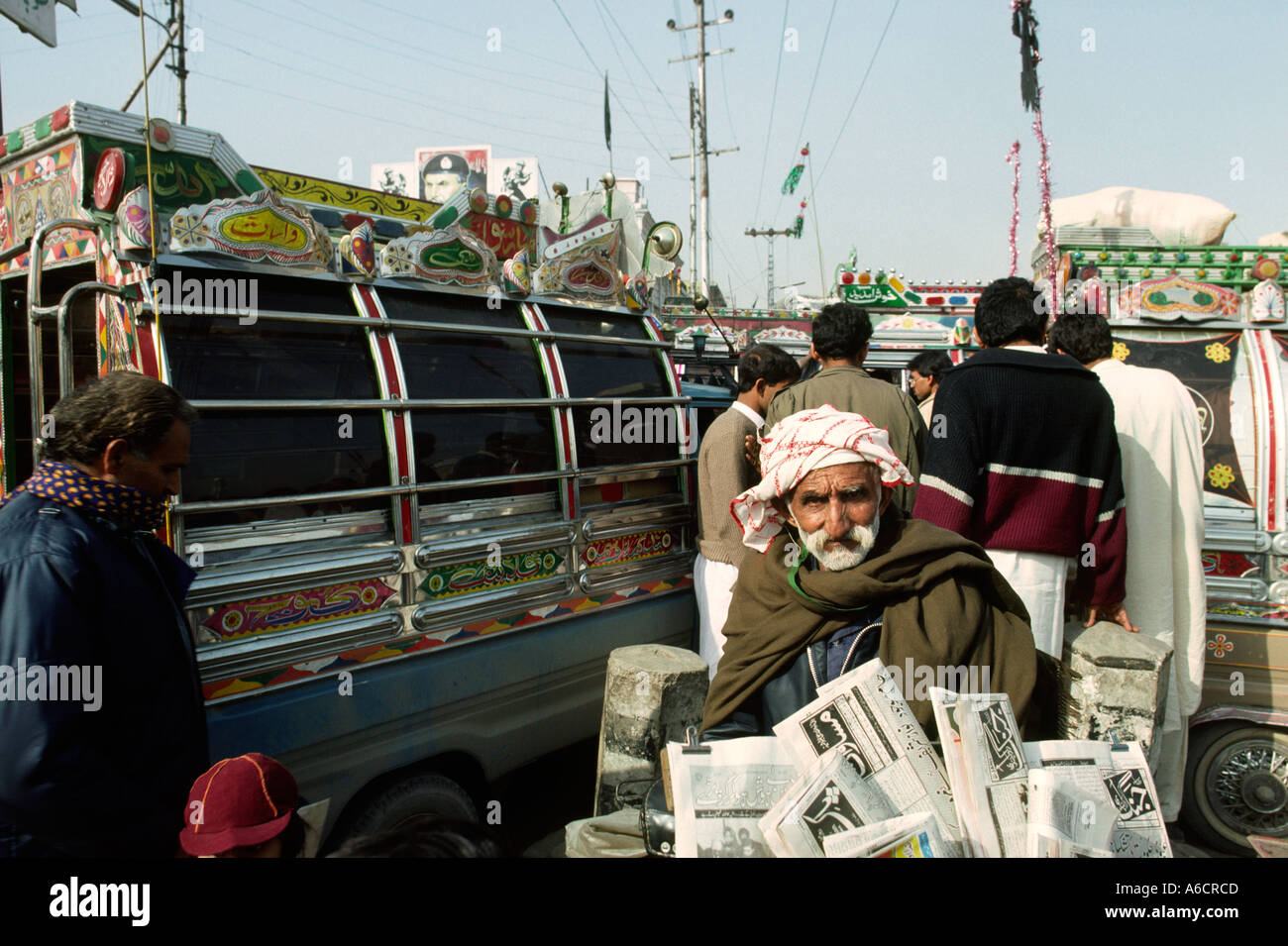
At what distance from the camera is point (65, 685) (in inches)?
63.7

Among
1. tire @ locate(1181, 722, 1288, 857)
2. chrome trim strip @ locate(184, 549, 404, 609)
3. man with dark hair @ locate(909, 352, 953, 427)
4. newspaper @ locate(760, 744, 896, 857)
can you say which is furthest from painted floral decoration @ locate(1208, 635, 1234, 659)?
chrome trim strip @ locate(184, 549, 404, 609)

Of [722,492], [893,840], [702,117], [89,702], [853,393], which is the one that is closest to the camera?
[893,840]

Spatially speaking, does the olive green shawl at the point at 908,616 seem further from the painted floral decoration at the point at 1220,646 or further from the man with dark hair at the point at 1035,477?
the painted floral decoration at the point at 1220,646

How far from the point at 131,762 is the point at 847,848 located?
5.30 feet

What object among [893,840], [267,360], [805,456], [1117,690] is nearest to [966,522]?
[1117,690]

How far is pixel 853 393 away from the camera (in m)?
3.65

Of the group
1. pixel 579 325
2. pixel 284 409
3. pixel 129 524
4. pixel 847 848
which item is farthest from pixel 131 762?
pixel 579 325

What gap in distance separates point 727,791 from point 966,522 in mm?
1593

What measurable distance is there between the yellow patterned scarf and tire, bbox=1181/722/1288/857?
14.6 ft

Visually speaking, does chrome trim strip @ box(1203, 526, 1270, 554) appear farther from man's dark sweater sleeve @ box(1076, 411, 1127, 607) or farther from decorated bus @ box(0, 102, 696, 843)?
decorated bus @ box(0, 102, 696, 843)

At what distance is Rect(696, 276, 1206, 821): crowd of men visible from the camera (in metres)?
2.01

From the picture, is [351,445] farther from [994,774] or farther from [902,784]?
[994,774]

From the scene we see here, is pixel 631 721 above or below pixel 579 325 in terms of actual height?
below

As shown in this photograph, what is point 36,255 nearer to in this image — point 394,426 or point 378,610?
point 394,426
